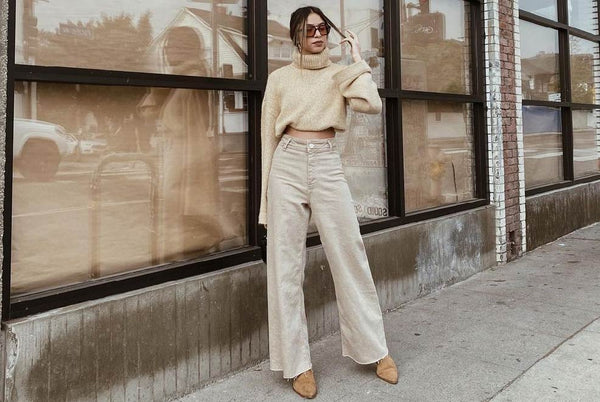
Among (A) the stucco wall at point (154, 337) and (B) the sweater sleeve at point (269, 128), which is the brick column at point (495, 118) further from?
(B) the sweater sleeve at point (269, 128)

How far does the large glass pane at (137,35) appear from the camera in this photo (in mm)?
2664

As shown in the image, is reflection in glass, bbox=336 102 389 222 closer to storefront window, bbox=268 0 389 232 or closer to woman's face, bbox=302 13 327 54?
storefront window, bbox=268 0 389 232

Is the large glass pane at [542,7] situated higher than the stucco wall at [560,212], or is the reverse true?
the large glass pane at [542,7]

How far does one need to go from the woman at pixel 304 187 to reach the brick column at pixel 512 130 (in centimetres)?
355

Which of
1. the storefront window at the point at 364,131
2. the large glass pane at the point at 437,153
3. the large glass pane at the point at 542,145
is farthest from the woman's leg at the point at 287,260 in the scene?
the large glass pane at the point at 542,145

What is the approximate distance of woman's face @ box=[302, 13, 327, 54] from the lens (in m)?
2.94

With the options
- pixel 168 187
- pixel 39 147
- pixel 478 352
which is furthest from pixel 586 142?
pixel 39 147

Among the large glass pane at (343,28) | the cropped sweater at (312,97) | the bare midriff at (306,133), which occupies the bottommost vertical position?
the bare midriff at (306,133)

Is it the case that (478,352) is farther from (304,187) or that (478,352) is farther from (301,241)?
(304,187)

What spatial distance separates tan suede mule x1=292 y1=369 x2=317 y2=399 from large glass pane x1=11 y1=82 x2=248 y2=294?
3.11 ft

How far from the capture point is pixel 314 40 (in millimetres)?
2971

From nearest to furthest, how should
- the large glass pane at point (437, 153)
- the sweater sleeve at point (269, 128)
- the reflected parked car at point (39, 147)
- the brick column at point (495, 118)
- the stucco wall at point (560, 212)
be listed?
the reflected parked car at point (39, 147) → the sweater sleeve at point (269, 128) → the large glass pane at point (437, 153) → the brick column at point (495, 118) → the stucco wall at point (560, 212)

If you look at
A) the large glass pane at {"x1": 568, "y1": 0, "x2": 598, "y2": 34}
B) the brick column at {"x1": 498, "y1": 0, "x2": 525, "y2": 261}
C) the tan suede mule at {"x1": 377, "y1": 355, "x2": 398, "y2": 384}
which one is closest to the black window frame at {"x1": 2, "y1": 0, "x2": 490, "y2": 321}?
the brick column at {"x1": 498, "y1": 0, "x2": 525, "y2": 261}

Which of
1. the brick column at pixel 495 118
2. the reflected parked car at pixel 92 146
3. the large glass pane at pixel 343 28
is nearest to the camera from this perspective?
the reflected parked car at pixel 92 146
